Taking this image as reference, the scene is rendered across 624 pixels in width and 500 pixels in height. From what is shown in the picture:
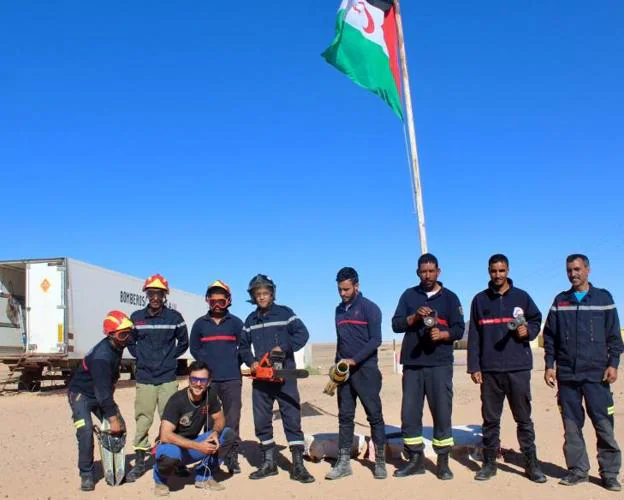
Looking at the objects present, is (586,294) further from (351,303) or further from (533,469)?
(351,303)

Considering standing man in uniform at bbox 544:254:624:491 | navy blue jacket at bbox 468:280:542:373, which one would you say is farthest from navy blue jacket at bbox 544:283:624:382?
navy blue jacket at bbox 468:280:542:373

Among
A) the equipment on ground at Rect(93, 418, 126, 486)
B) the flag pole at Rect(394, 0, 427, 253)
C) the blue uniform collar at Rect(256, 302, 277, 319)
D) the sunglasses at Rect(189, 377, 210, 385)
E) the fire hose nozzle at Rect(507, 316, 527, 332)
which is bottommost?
the equipment on ground at Rect(93, 418, 126, 486)

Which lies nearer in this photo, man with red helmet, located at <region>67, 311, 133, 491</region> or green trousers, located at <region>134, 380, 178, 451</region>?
man with red helmet, located at <region>67, 311, 133, 491</region>

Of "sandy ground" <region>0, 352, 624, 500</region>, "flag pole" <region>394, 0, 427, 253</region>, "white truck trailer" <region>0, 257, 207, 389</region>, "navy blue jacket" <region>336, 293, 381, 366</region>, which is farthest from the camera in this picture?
"white truck trailer" <region>0, 257, 207, 389</region>

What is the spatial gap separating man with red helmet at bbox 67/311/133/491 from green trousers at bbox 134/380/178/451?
1.48ft

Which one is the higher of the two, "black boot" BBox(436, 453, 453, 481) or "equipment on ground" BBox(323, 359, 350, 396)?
"equipment on ground" BBox(323, 359, 350, 396)

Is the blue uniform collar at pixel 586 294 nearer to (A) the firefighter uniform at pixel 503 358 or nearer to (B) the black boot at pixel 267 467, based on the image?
(A) the firefighter uniform at pixel 503 358

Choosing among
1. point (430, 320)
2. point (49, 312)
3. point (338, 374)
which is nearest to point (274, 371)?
point (338, 374)

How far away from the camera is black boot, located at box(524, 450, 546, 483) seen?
20.7ft

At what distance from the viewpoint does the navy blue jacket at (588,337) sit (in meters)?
6.25

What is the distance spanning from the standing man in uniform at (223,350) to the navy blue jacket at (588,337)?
11.0 ft

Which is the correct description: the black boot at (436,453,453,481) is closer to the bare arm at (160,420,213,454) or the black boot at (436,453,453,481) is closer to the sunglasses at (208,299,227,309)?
the bare arm at (160,420,213,454)

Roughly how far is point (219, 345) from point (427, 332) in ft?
7.54

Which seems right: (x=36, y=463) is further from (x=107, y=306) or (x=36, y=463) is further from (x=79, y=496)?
(x=107, y=306)
